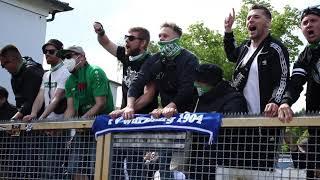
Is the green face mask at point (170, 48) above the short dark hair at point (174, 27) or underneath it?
underneath

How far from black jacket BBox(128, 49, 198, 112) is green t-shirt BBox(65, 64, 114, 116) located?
28.3 inches

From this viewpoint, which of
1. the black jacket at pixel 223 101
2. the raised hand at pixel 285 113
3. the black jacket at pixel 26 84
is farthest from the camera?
the black jacket at pixel 26 84

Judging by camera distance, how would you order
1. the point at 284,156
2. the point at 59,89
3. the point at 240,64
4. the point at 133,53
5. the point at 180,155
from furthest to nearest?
the point at 59,89 < the point at 133,53 < the point at 240,64 < the point at 180,155 < the point at 284,156

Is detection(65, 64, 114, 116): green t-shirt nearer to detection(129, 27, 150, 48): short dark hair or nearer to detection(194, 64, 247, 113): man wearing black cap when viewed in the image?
detection(129, 27, 150, 48): short dark hair

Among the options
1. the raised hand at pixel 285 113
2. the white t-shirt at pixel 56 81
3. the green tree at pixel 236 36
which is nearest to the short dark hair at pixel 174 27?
the white t-shirt at pixel 56 81

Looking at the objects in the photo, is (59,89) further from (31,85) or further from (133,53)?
(133,53)

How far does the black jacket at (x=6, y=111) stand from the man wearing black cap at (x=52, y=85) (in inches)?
32.3

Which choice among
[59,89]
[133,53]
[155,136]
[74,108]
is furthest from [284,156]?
[59,89]

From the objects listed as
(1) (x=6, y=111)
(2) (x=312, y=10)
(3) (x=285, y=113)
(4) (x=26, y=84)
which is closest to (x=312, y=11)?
(2) (x=312, y=10)

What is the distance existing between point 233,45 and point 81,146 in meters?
1.92

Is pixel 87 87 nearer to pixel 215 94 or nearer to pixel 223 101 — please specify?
pixel 215 94

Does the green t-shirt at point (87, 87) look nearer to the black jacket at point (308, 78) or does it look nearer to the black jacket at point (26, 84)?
the black jacket at point (26, 84)

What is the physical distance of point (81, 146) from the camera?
5020mm

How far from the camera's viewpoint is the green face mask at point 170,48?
5.36 meters
